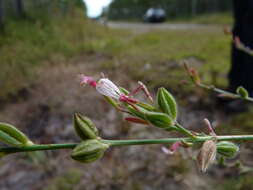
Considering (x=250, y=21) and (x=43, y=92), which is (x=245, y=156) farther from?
(x=43, y=92)

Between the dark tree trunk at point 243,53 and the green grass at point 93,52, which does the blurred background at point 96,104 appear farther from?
the dark tree trunk at point 243,53

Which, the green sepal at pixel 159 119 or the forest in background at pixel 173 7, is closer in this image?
the green sepal at pixel 159 119

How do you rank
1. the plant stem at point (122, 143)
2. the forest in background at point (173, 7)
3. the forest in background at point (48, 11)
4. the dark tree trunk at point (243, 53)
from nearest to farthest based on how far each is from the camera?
the plant stem at point (122, 143)
the dark tree trunk at point (243, 53)
the forest in background at point (48, 11)
the forest in background at point (173, 7)

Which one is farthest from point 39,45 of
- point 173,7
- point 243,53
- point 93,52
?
point 173,7

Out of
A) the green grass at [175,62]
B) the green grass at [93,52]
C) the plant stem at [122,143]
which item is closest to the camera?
the plant stem at [122,143]

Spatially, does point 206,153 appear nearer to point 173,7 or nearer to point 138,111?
point 138,111

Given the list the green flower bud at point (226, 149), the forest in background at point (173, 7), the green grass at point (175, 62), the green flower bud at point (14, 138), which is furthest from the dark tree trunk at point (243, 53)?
the forest in background at point (173, 7)

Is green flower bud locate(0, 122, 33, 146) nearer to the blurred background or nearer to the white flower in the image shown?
the white flower
